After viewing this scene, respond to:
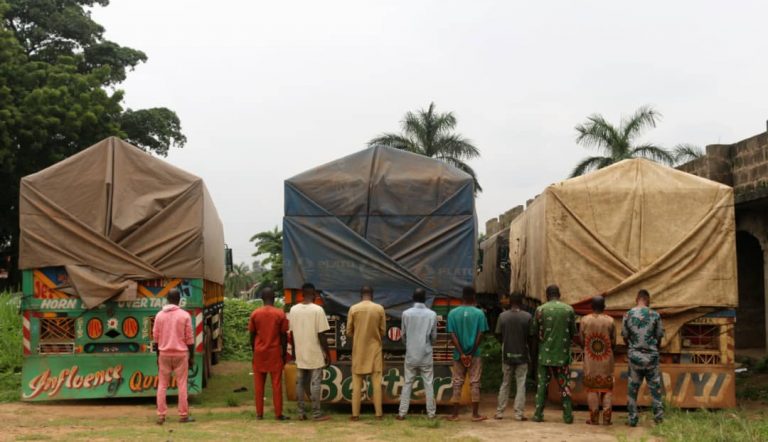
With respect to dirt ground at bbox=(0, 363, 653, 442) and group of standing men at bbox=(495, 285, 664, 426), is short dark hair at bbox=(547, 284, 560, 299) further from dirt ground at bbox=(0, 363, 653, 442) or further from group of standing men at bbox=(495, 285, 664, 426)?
dirt ground at bbox=(0, 363, 653, 442)

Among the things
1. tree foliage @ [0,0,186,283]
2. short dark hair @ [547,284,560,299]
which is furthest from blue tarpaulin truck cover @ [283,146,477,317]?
tree foliage @ [0,0,186,283]

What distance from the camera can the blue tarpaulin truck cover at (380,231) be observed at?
33.2ft

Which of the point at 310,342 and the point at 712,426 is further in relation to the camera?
the point at 310,342

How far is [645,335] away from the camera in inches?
365

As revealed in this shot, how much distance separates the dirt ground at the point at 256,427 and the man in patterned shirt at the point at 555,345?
270 mm

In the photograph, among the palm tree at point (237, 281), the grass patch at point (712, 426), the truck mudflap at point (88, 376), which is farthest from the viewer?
the palm tree at point (237, 281)

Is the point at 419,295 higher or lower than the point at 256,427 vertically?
higher

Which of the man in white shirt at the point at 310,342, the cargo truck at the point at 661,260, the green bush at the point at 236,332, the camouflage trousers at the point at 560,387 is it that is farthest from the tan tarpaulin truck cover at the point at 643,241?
the green bush at the point at 236,332

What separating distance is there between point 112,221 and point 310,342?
346 centimetres

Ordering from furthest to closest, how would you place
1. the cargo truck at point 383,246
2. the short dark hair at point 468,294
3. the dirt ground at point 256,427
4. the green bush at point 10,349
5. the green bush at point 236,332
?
1. the green bush at point 236,332
2. the green bush at point 10,349
3. the cargo truck at point 383,246
4. the short dark hair at point 468,294
5. the dirt ground at point 256,427

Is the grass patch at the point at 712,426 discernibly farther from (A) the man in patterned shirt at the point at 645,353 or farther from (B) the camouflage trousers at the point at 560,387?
(B) the camouflage trousers at the point at 560,387

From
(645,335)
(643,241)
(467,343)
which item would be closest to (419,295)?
(467,343)

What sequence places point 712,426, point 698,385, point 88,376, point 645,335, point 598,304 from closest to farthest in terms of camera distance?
point 712,426
point 645,335
point 598,304
point 698,385
point 88,376

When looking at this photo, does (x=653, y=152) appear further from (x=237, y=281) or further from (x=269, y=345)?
(x=237, y=281)
